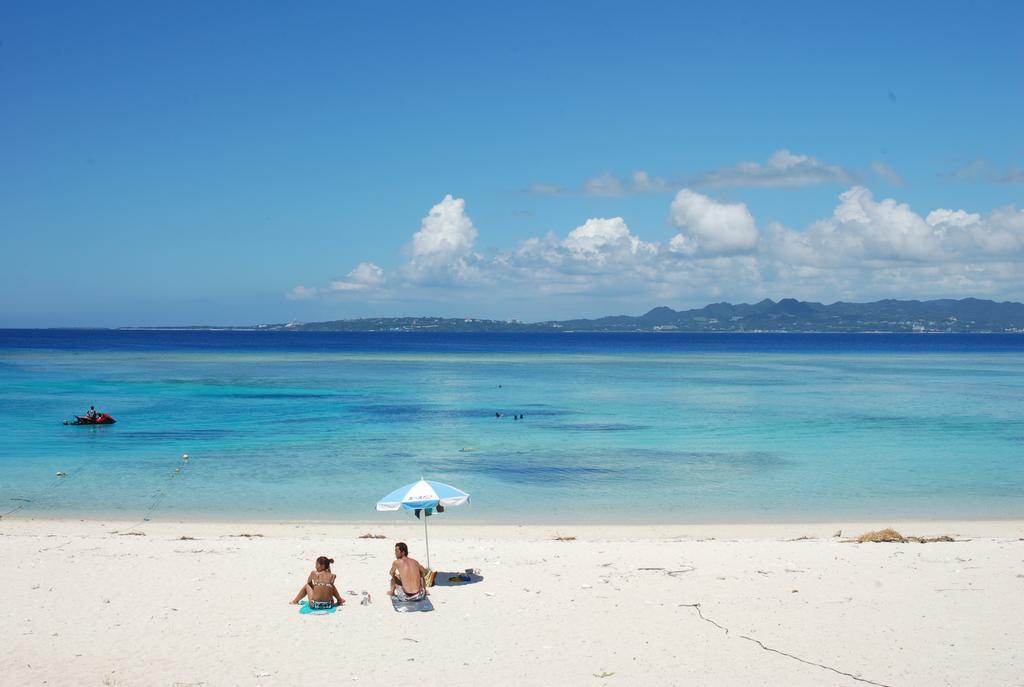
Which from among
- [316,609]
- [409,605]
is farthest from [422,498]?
[316,609]

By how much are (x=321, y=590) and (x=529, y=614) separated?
3.17 metres

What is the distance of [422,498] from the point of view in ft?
48.9

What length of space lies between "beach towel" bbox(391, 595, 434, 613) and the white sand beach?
14 centimetres

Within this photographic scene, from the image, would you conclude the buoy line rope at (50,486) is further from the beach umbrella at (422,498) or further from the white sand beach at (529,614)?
the beach umbrella at (422,498)

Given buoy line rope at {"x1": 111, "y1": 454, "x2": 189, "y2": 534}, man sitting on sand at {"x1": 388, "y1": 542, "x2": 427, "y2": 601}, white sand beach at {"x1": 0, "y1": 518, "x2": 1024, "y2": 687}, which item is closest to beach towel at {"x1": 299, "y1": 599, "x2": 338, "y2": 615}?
white sand beach at {"x1": 0, "y1": 518, "x2": 1024, "y2": 687}

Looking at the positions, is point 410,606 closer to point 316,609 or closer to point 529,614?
point 316,609

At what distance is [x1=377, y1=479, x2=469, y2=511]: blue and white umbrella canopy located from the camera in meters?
14.8

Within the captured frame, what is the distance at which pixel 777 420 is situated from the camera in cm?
4431

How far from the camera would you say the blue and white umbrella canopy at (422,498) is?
14828 millimetres

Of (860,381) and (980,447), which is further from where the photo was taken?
(860,381)

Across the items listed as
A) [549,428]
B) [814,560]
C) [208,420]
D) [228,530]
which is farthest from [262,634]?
[208,420]

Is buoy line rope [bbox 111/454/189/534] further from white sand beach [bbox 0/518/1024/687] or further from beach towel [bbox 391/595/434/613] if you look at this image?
beach towel [bbox 391/595/434/613]

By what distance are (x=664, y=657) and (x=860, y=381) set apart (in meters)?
67.9

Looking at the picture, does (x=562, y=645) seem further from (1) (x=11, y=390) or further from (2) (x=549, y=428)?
(1) (x=11, y=390)
